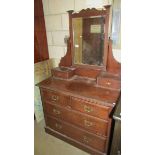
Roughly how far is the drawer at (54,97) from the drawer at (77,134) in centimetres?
29

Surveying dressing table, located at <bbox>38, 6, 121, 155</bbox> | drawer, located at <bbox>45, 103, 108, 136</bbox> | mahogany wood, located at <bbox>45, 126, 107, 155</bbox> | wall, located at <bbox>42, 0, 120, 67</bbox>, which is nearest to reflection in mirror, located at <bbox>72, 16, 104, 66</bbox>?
dressing table, located at <bbox>38, 6, 121, 155</bbox>

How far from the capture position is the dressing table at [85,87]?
1486mm

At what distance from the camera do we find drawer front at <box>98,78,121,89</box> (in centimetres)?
151

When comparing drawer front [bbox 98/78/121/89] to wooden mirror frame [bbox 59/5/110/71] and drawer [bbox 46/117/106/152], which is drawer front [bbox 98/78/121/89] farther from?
drawer [bbox 46/117/106/152]

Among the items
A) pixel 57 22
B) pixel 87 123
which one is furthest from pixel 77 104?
pixel 57 22

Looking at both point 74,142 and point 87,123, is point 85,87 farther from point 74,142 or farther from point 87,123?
point 74,142

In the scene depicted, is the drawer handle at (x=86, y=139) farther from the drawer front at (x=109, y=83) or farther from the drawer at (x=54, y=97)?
the drawer front at (x=109, y=83)

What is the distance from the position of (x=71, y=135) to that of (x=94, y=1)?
Answer: 156 centimetres

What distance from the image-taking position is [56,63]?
86.7 inches

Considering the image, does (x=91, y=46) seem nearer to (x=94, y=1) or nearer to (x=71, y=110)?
(x=94, y=1)

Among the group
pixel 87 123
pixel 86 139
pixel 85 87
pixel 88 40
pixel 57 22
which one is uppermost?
pixel 57 22

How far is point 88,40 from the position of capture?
1.73 m

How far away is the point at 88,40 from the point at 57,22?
0.54 m
